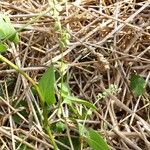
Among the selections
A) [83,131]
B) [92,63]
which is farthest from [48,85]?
[92,63]

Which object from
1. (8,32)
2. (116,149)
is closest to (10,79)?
(8,32)

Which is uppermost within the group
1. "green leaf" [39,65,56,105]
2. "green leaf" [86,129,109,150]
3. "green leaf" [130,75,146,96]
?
"green leaf" [39,65,56,105]

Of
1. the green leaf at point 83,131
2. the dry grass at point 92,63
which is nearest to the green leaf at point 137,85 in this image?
the dry grass at point 92,63

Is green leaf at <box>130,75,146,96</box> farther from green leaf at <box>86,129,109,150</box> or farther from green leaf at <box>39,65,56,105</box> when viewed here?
green leaf at <box>39,65,56,105</box>

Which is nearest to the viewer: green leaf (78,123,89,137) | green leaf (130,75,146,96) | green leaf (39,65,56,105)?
green leaf (39,65,56,105)

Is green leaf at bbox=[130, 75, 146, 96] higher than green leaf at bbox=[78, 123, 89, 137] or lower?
higher

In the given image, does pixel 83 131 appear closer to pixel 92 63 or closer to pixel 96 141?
pixel 96 141

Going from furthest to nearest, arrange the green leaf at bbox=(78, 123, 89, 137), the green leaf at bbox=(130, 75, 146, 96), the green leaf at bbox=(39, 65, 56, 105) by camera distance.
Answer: the green leaf at bbox=(130, 75, 146, 96), the green leaf at bbox=(78, 123, 89, 137), the green leaf at bbox=(39, 65, 56, 105)

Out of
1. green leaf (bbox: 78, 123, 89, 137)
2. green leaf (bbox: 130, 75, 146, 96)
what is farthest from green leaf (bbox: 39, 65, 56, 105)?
green leaf (bbox: 130, 75, 146, 96)
